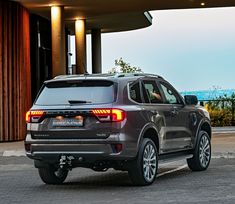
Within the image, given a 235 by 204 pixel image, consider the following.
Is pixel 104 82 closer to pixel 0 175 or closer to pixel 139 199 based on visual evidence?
pixel 139 199

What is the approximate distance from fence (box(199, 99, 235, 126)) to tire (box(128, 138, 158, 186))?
1759 cm

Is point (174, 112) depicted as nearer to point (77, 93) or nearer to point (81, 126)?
point (77, 93)

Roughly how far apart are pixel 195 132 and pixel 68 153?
3228 mm

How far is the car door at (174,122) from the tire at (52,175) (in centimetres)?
180

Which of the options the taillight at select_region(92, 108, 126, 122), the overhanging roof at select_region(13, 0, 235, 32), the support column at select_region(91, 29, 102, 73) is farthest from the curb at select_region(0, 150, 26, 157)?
the support column at select_region(91, 29, 102, 73)

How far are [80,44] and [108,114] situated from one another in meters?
17.5

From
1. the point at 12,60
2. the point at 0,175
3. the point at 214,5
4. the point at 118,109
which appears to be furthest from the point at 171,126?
the point at 214,5

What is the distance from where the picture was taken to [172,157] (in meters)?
11.6

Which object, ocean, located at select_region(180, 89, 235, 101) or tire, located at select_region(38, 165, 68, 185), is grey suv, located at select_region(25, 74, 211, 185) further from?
ocean, located at select_region(180, 89, 235, 101)

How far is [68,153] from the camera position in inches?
395

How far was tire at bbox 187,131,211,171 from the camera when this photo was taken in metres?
12.4

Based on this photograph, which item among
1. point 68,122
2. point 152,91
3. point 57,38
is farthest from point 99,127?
point 57,38

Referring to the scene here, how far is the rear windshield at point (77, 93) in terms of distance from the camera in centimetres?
1023

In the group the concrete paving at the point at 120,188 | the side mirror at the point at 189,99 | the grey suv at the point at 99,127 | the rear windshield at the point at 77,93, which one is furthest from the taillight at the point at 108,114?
the side mirror at the point at 189,99
